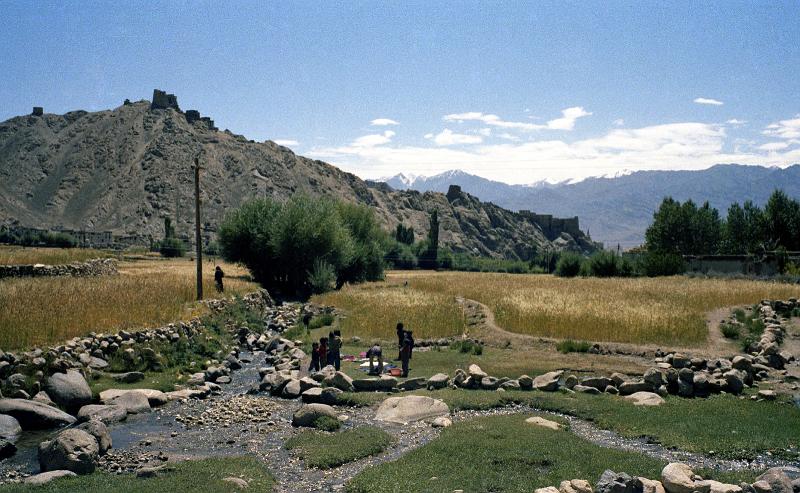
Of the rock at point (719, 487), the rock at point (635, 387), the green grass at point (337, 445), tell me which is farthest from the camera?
the rock at point (635, 387)

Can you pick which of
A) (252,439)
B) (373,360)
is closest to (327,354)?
(373,360)

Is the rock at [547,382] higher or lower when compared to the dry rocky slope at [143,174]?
lower

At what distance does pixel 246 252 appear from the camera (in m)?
56.2

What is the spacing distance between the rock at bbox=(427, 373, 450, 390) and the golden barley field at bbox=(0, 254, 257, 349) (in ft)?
42.6

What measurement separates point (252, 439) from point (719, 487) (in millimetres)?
10389

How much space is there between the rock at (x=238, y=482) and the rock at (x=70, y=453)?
10.2ft

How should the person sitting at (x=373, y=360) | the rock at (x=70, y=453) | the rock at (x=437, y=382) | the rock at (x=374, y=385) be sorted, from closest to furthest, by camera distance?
the rock at (x=70, y=453)
the rock at (x=374, y=385)
the rock at (x=437, y=382)
the person sitting at (x=373, y=360)

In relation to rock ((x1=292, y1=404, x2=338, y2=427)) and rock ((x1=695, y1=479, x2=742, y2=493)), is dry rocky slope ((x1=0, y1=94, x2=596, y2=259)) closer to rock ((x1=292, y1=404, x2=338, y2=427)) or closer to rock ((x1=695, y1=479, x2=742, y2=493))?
rock ((x1=292, y1=404, x2=338, y2=427))

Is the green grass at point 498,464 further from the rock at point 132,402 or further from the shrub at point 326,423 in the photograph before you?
the rock at point 132,402

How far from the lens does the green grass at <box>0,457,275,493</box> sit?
12000 millimetres

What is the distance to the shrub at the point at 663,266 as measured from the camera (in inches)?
2645

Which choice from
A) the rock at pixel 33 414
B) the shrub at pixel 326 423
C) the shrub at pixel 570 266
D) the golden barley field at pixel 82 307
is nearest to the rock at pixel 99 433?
the rock at pixel 33 414

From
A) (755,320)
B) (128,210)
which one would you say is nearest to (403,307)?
(755,320)

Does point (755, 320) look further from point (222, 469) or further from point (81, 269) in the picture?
point (81, 269)
